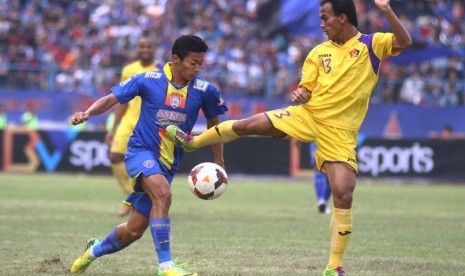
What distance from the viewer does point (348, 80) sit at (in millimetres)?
8438

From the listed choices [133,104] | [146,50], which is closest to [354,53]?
[146,50]

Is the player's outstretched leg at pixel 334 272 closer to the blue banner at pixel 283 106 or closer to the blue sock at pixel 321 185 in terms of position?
the blue sock at pixel 321 185

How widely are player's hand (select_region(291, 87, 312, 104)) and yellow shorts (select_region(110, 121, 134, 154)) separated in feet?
21.2

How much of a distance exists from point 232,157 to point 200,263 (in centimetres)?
1654

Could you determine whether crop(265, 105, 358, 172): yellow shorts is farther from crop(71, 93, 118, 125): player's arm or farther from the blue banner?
the blue banner

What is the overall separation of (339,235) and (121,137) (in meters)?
7.06

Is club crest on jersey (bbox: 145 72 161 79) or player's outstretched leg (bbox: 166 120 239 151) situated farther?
club crest on jersey (bbox: 145 72 161 79)

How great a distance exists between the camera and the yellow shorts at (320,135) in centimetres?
835

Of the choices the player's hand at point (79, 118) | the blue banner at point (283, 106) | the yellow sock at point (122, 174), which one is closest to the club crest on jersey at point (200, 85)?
the player's hand at point (79, 118)

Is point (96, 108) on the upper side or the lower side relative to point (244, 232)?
upper

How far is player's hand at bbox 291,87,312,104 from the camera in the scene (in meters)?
8.42

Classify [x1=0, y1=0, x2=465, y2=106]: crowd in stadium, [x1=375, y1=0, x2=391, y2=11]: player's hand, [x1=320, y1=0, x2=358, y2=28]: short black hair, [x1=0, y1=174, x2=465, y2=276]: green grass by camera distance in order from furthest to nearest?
[x1=0, y1=0, x2=465, y2=106]: crowd in stadium < [x1=0, y1=174, x2=465, y2=276]: green grass < [x1=320, y1=0, x2=358, y2=28]: short black hair < [x1=375, y1=0, x2=391, y2=11]: player's hand

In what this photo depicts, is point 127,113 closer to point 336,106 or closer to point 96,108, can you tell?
point 96,108

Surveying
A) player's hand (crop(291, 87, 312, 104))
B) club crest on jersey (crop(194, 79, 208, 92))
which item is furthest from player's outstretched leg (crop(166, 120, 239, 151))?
player's hand (crop(291, 87, 312, 104))
